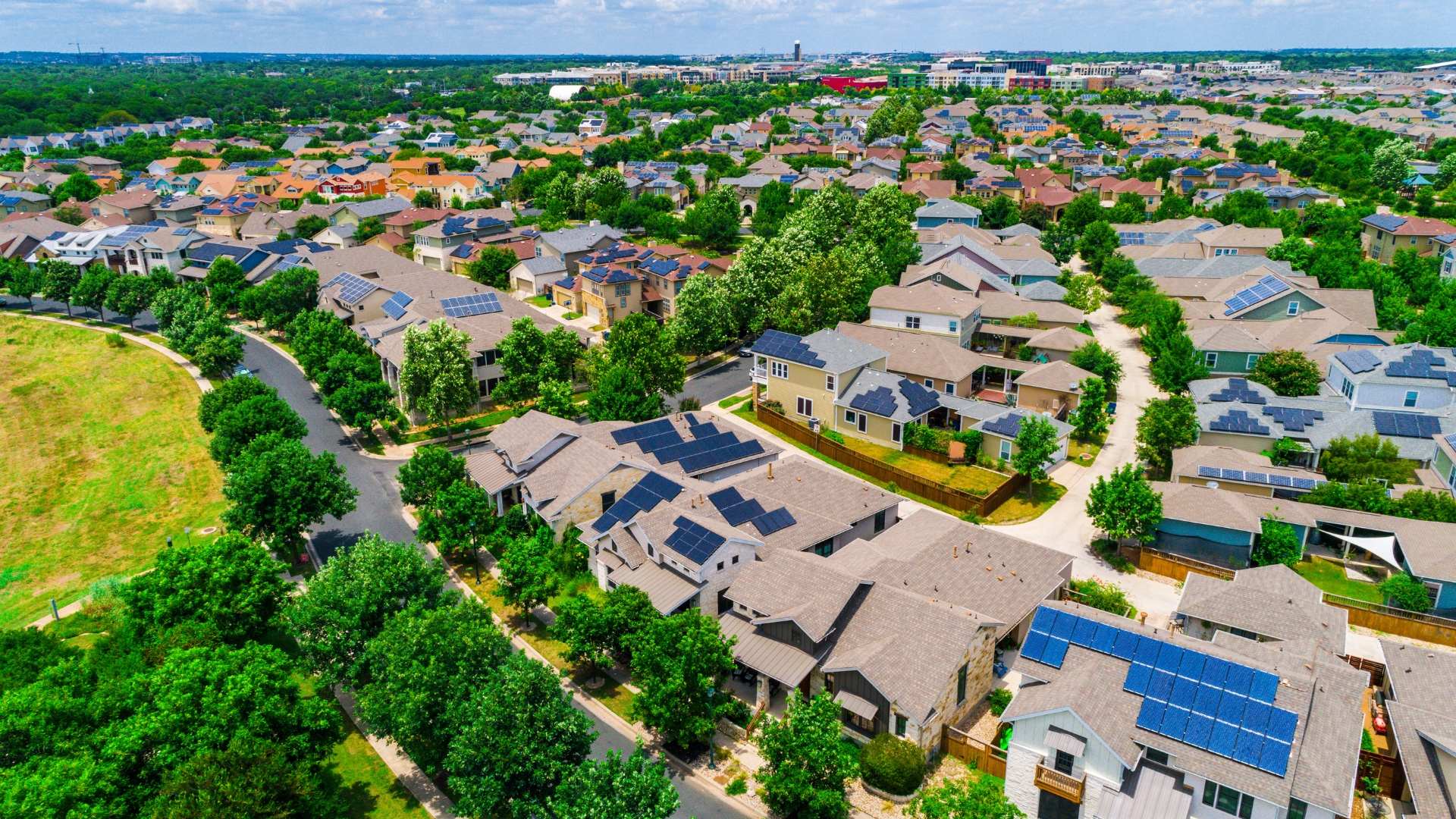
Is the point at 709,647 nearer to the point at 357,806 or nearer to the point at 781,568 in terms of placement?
the point at 781,568

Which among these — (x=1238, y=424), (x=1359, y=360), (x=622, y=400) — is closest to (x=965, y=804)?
(x=622, y=400)

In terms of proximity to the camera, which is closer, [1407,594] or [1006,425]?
[1407,594]

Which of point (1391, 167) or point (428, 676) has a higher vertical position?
point (1391, 167)

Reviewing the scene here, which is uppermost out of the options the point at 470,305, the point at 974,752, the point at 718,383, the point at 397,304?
the point at 470,305

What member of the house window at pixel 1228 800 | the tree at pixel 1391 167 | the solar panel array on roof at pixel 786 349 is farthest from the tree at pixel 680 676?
the tree at pixel 1391 167

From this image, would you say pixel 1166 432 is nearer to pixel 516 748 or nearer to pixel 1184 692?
pixel 1184 692

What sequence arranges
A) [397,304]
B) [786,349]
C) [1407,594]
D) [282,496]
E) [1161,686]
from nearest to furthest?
[1161,686]
[1407,594]
[282,496]
[786,349]
[397,304]

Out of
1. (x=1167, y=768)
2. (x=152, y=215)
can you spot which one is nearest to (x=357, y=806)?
(x=1167, y=768)

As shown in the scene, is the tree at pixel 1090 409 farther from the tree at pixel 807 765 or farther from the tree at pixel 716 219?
the tree at pixel 716 219

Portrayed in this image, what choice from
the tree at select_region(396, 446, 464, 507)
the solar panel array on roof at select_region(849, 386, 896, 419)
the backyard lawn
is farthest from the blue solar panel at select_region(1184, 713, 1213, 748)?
the tree at select_region(396, 446, 464, 507)
